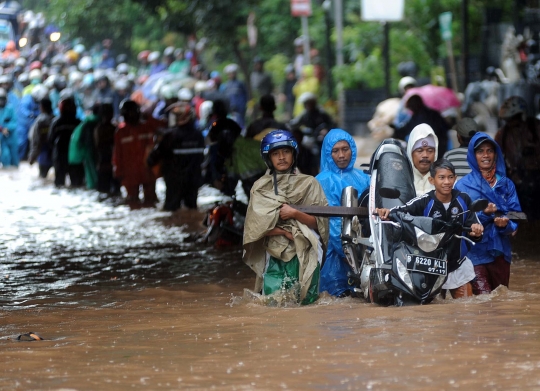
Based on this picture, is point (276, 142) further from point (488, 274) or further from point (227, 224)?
point (227, 224)

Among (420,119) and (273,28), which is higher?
(273,28)

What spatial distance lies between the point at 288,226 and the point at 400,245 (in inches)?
35.9

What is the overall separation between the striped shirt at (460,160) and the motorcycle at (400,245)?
1.83m

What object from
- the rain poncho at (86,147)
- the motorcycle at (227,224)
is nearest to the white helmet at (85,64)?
the rain poncho at (86,147)

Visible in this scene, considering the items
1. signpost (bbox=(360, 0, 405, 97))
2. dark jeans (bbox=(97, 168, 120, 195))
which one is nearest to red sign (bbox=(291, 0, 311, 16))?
signpost (bbox=(360, 0, 405, 97))

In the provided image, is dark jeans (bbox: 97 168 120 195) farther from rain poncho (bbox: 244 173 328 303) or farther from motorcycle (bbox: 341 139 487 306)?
motorcycle (bbox: 341 139 487 306)

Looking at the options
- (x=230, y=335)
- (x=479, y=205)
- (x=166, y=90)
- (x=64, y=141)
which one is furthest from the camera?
(x=166, y=90)

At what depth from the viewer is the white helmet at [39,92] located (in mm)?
31906

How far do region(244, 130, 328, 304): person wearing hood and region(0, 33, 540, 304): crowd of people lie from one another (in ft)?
0.03

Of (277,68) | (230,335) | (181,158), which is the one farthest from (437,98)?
(277,68)

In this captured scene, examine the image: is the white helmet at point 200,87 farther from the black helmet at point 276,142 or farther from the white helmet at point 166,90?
the black helmet at point 276,142

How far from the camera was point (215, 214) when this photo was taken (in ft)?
45.4

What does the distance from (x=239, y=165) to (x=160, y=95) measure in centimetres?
1897

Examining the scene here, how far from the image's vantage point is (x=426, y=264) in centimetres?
827
